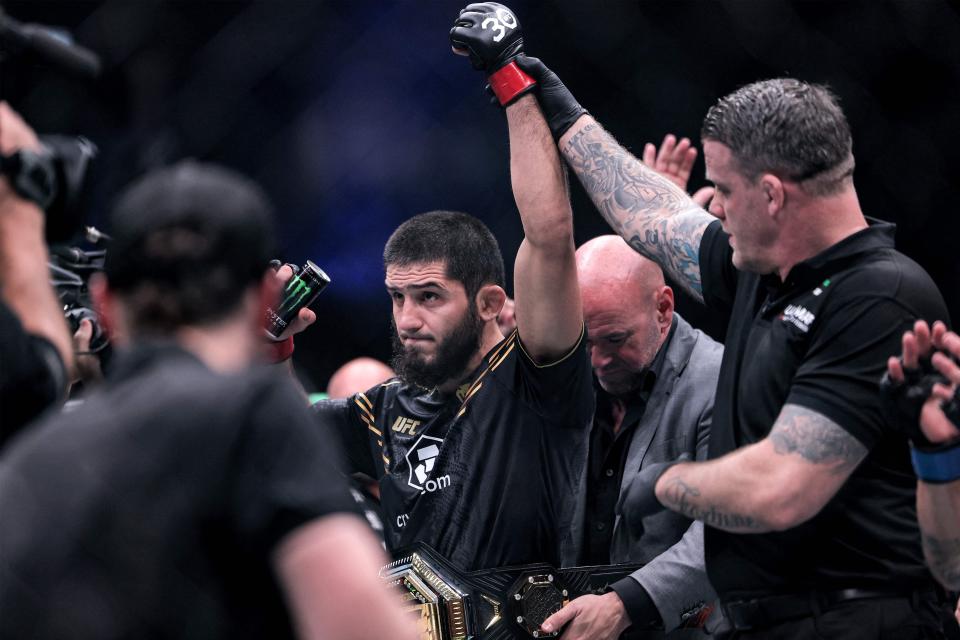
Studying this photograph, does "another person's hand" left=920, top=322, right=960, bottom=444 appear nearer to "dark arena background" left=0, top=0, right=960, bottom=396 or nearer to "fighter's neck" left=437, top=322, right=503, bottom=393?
"fighter's neck" left=437, top=322, right=503, bottom=393

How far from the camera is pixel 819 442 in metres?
1.64

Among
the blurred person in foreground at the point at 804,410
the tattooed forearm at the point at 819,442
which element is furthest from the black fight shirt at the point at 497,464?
the tattooed forearm at the point at 819,442

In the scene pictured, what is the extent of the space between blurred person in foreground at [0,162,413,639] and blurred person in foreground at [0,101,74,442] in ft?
1.02

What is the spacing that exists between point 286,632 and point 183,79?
226 centimetres

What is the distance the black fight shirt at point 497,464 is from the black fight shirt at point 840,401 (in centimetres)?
50

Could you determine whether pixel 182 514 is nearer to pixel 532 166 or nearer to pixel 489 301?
pixel 532 166

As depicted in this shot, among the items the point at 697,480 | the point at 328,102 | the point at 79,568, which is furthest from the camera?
the point at 328,102

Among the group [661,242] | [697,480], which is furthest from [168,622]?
[661,242]

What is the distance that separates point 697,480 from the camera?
1711 millimetres

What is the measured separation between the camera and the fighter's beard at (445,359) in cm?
246

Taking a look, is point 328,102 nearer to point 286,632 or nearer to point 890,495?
point 890,495

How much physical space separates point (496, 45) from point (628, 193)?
37 cm

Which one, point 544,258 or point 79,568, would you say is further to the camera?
point 544,258

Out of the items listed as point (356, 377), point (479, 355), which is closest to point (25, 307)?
point (479, 355)
